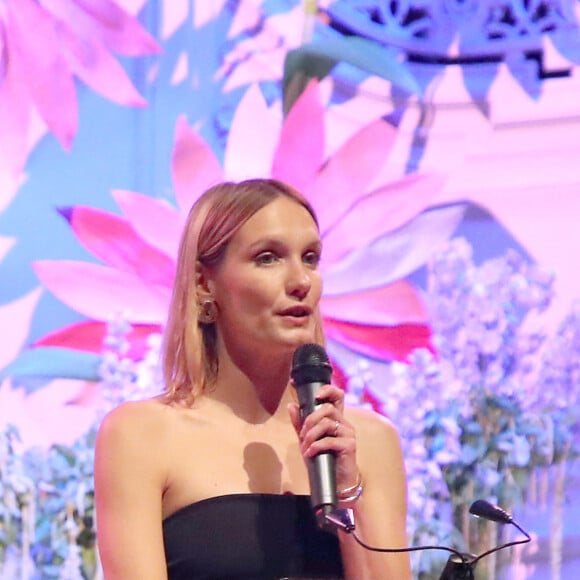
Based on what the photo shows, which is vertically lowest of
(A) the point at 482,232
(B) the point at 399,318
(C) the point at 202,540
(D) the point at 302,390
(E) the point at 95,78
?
(C) the point at 202,540

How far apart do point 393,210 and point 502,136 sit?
0.94 ft

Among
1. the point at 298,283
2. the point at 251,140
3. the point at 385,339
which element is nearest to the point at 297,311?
the point at 298,283

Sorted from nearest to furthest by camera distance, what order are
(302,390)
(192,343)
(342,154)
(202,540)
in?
(302,390)
(202,540)
(192,343)
(342,154)

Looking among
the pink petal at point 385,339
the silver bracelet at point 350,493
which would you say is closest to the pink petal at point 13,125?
the pink petal at point 385,339

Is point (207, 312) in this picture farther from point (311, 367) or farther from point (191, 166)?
point (191, 166)

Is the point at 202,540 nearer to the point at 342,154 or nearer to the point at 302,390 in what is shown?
the point at 302,390

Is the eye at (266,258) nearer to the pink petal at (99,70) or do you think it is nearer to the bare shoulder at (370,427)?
the bare shoulder at (370,427)

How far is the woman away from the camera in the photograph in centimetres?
152

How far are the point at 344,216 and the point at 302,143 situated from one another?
19cm

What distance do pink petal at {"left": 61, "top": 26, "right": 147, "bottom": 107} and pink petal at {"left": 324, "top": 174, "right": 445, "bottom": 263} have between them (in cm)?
50

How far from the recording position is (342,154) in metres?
2.44

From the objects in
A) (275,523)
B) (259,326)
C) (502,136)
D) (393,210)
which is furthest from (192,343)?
(502,136)

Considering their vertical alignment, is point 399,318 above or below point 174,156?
below

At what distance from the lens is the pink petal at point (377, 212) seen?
2.41 m
